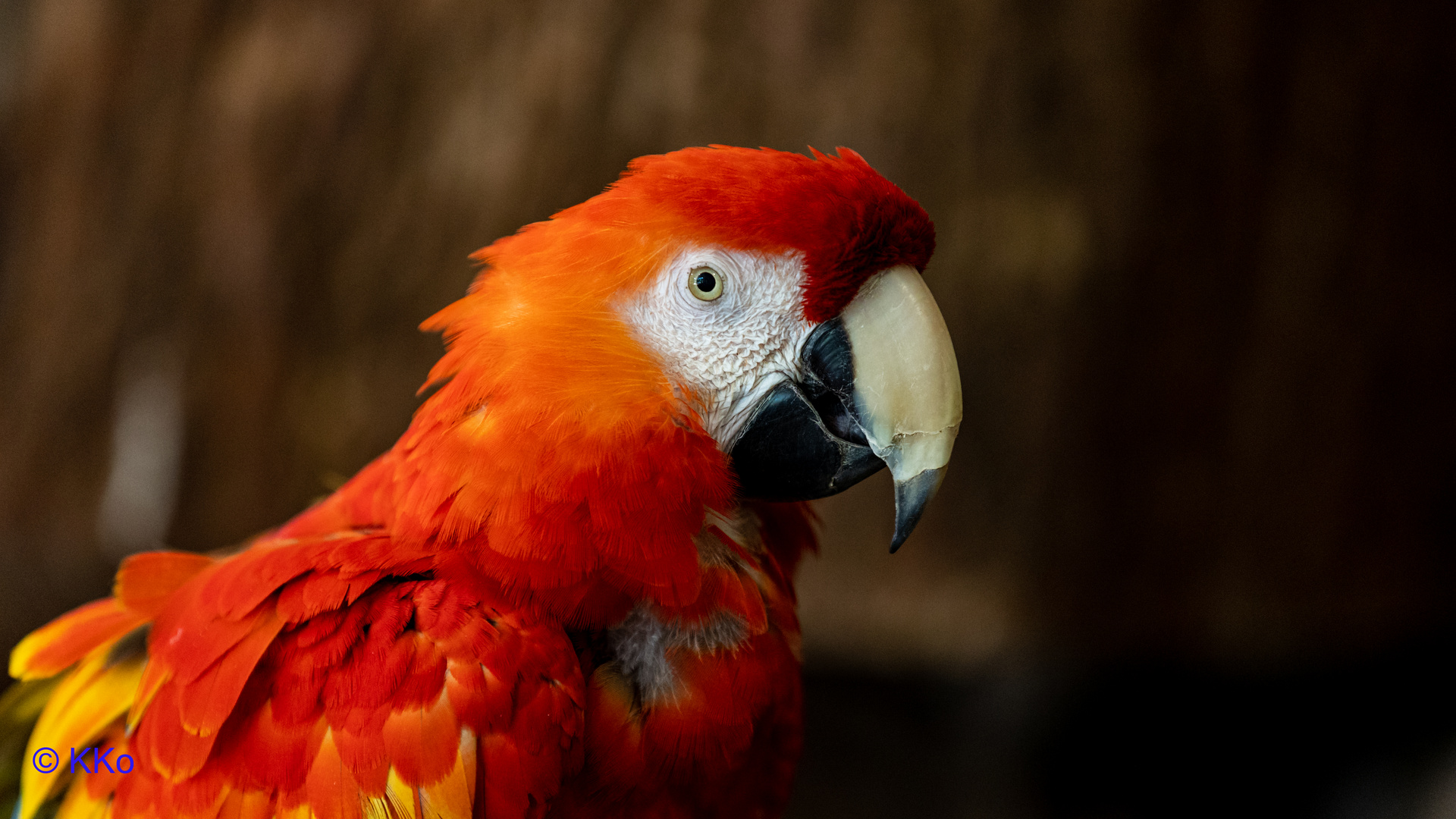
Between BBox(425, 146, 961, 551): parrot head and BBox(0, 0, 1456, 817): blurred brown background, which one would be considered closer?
BBox(425, 146, 961, 551): parrot head

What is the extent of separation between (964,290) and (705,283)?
1.05m

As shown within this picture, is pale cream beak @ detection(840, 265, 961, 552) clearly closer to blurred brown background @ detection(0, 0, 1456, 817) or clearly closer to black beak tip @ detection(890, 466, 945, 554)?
black beak tip @ detection(890, 466, 945, 554)

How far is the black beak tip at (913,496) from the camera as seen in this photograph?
0.75 meters

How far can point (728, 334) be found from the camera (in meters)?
0.77

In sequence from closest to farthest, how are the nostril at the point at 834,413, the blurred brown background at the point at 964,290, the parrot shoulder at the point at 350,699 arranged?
the parrot shoulder at the point at 350,699
the nostril at the point at 834,413
the blurred brown background at the point at 964,290

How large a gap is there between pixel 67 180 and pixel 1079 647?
88.2 inches

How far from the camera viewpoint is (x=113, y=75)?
5.86 ft

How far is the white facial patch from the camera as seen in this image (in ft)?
2.48

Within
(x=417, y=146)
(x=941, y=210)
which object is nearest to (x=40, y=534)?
(x=417, y=146)
